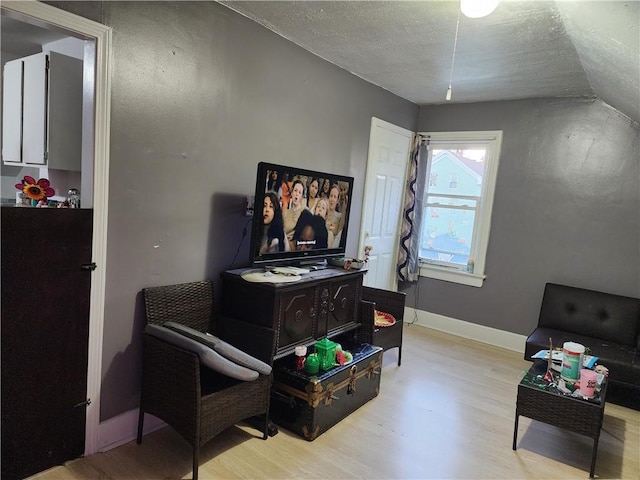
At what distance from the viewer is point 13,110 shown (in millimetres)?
2590

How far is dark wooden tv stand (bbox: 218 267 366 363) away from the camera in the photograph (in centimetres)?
244

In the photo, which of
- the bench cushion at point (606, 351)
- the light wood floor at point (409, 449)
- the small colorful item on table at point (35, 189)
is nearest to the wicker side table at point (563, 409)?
the light wood floor at point (409, 449)

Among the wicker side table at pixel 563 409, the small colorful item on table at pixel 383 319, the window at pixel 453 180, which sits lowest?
the wicker side table at pixel 563 409

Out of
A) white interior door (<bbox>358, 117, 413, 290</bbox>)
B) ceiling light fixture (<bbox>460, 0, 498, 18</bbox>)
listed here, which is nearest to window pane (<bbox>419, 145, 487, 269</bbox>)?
white interior door (<bbox>358, 117, 413, 290</bbox>)

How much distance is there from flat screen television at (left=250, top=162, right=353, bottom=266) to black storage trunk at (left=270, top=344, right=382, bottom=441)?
2.29 feet

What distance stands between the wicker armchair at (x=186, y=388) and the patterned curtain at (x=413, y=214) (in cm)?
262

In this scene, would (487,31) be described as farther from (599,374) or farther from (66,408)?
(66,408)

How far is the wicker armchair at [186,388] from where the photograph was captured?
1984 millimetres

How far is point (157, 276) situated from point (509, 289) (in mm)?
3358

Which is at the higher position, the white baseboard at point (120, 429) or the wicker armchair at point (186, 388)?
the wicker armchair at point (186, 388)

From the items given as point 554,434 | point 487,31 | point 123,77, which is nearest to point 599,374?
point 554,434

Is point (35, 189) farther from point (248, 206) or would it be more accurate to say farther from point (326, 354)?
point (326, 354)

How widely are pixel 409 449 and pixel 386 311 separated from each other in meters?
1.36

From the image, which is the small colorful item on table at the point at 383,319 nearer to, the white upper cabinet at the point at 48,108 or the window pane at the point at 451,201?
the window pane at the point at 451,201
